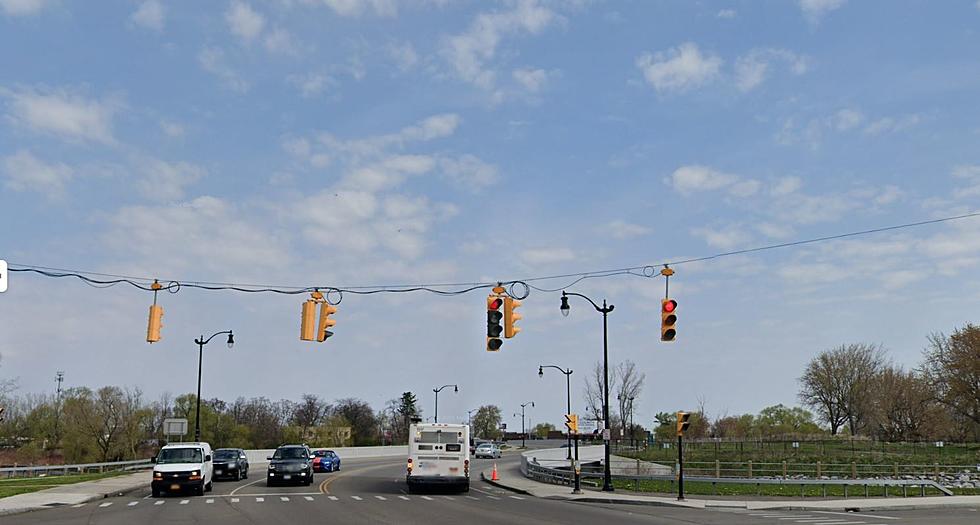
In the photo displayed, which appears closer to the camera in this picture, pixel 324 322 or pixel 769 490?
pixel 324 322

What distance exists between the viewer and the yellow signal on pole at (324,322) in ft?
81.9

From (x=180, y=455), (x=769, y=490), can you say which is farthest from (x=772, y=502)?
(x=180, y=455)

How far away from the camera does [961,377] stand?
3098 inches

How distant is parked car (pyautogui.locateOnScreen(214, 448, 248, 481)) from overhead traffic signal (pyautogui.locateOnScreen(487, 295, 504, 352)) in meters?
25.2

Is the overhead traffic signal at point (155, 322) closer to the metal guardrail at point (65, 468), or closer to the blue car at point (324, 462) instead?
the metal guardrail at point (65, 468)

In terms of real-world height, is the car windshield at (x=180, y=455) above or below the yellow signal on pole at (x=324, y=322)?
below

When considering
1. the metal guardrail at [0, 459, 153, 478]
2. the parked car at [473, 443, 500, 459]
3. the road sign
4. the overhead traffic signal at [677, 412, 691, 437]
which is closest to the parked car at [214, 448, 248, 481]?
the metal guardrail at [0, 459, 153, 478]

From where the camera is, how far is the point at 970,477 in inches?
2046

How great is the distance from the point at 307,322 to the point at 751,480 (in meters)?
19.9

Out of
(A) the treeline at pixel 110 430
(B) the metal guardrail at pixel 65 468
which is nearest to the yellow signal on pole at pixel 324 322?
(B) the metal guardrail at pixel 65 468

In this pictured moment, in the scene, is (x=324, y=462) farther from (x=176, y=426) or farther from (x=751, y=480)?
(x=751, y=480)

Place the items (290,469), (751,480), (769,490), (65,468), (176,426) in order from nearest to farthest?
(751,480)
(290,469)
(769,490)
(65,468)
(176,426)

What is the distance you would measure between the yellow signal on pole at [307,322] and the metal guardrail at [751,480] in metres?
17.6

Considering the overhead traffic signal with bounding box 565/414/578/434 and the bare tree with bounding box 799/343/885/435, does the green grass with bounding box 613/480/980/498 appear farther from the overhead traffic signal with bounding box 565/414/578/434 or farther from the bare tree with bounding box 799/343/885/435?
the bare tree with bounding box 799/343/885/435
